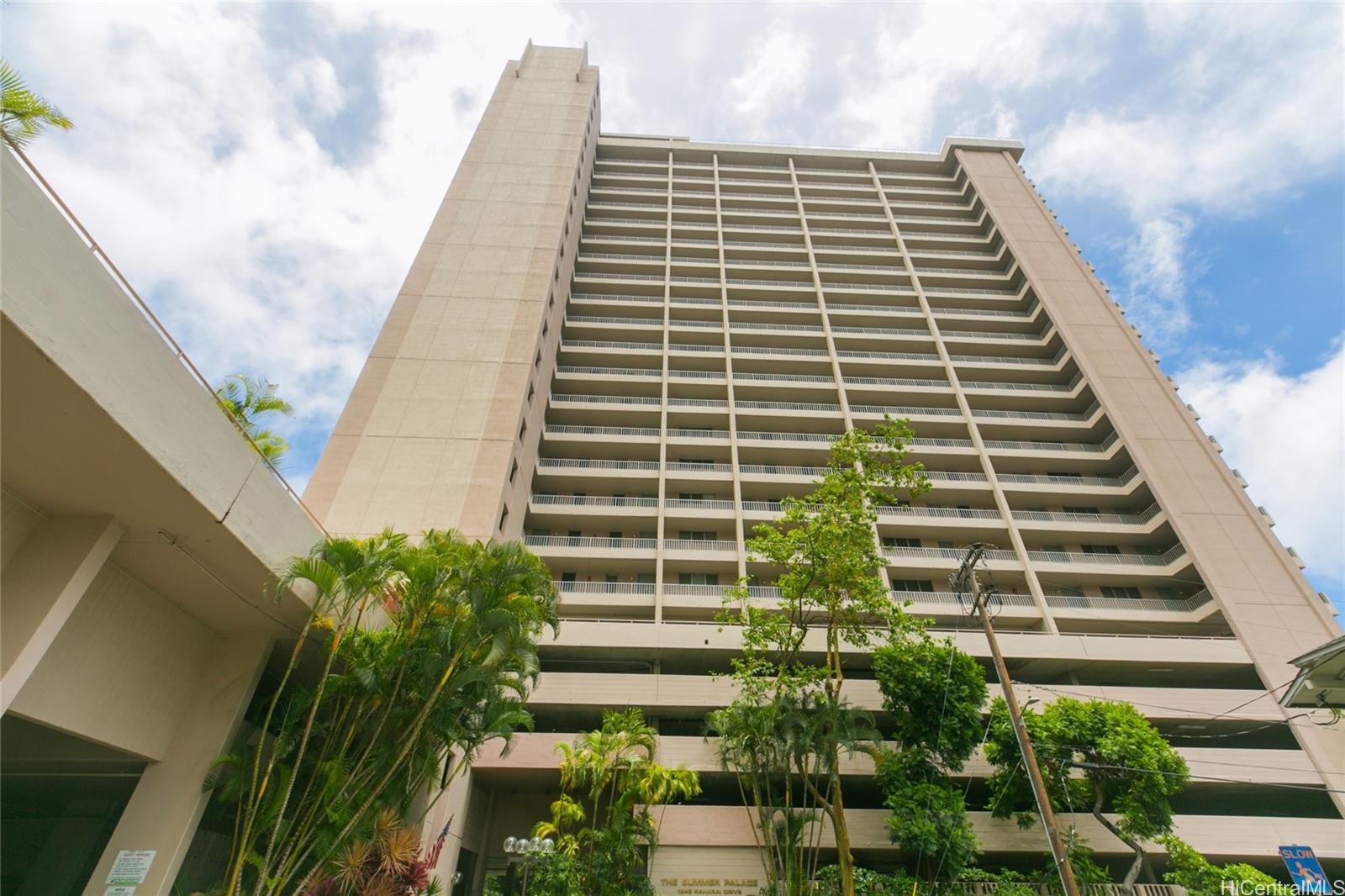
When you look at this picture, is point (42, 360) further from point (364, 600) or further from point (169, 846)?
point (169, 846)

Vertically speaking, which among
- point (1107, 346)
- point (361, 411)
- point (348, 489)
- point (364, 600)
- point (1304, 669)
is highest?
point (1107, 346)

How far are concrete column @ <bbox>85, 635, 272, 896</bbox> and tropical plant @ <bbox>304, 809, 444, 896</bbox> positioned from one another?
9.08 ft

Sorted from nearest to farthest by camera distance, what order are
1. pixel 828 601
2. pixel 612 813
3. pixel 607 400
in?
1. pixel 612 813
2. pixel 828 601
3. pixel 607 400

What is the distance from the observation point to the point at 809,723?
19219 mm

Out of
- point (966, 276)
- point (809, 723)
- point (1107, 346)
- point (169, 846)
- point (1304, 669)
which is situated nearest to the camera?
point (169, 846)

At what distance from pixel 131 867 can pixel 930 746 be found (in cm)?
2157

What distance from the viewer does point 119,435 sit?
8750 millimetres

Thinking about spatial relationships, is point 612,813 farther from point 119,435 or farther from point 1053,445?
point 1053,445

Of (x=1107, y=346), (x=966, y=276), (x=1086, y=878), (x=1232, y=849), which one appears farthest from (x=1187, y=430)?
(x=1086, y=878)

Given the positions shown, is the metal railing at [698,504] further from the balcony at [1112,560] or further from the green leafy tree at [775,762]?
the balcony at [1112,560]

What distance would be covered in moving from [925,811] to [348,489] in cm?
2473

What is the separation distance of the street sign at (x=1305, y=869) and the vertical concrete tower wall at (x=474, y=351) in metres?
31.6

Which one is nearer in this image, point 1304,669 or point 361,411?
point 1304,669

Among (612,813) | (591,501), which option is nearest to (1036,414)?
(591,501)
